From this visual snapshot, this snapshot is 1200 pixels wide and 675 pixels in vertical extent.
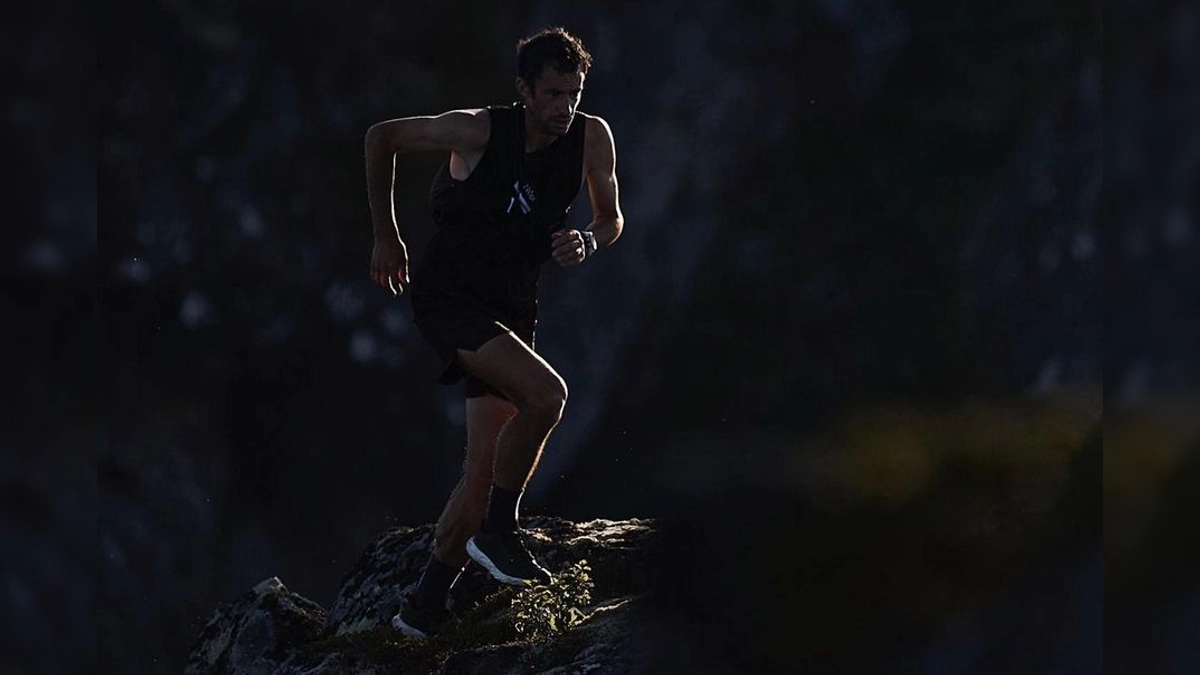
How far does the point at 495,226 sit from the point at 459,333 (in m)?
0.37

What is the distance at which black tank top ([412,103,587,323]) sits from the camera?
503cm

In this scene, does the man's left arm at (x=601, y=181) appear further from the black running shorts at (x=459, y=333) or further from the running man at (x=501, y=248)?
the black running shorts at (x=459, y=333)

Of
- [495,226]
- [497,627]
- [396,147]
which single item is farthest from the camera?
[497,627]

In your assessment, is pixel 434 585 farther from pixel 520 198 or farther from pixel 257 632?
pixel 520 198

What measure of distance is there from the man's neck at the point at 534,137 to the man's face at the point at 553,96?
46 millimetres

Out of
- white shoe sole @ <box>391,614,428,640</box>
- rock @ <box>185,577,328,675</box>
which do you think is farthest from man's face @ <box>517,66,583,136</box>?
rock @ <box>185,577,328,675</box>

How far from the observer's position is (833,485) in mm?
6398

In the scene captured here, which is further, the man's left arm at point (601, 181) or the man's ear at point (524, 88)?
the man's left arm at point (601, 181)

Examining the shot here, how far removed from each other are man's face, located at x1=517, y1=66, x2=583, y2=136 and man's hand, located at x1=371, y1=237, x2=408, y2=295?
2.05 feet

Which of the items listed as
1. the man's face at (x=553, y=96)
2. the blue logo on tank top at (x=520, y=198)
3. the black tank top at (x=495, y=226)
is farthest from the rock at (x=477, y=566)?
the man's face at (x=553, y=96)

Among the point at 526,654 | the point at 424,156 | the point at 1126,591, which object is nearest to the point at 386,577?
the point at 526,654

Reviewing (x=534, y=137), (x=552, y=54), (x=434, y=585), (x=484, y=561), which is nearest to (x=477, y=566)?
(x=434, y=585)

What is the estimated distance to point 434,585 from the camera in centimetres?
540

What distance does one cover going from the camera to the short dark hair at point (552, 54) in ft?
15.9
